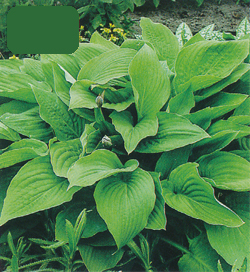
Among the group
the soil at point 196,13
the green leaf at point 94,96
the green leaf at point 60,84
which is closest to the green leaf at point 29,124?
the green leaf at point 60,84

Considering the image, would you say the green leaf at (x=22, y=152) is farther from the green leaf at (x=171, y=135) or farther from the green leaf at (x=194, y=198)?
the green leaf at (x=194, y=198)

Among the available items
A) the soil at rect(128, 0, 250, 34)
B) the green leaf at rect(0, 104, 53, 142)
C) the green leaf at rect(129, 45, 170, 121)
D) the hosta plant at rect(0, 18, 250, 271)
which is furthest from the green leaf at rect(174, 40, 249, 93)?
the soil at rect(128, 0, 250, 34)

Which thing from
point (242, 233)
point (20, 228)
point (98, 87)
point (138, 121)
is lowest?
point (20, 228)

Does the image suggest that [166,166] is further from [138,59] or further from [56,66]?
[56,66]

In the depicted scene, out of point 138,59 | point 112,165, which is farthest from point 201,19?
point 112,165

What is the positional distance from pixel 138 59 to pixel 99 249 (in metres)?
0.79

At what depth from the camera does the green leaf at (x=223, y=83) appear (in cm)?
146

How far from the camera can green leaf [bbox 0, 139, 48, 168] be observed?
3.98 ft

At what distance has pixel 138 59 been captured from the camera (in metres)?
1.29

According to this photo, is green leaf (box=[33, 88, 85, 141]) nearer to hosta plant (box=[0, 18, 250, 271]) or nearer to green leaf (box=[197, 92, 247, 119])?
hosta plant (box=[0, 18, 250, 271])
